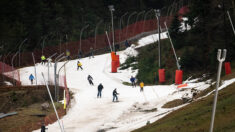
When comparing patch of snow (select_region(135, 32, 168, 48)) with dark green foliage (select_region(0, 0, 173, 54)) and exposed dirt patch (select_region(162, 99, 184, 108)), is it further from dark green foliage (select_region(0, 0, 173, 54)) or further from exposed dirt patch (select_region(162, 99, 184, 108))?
exposed dirt patch (select_region(162, 99, 184, 108))

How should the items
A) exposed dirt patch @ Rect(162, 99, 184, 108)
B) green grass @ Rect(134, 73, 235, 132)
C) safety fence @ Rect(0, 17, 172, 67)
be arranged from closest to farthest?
green grass @ Rect(134, 73, 235, 132), exposed dirt patch @ Rect(162, 99, 184, 108), safety fence @ Rect(0, 17, 172, 67)

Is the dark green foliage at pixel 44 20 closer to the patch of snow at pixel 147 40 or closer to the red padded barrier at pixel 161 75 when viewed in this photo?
the patch of snow at pixel 147 40

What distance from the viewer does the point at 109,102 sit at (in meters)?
37.8

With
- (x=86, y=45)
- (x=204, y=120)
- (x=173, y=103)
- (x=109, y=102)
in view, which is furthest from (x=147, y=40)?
(x=204, y=120)

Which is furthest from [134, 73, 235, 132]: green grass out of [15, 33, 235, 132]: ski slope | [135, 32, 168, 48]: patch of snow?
[135, 32, 168, 48]: patch of snow

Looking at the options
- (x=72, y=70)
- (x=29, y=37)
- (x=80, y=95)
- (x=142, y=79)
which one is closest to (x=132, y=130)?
(x=80, y=95)

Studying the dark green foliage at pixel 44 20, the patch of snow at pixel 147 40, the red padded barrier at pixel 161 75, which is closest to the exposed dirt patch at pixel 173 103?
the red padded barrier at pixel 161 75

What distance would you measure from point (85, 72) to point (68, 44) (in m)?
10.0

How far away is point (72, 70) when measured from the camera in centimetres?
5316

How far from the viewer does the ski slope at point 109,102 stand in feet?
98.7

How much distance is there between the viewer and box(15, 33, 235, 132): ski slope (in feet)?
98.7

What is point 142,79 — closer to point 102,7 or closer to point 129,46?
point 129,46

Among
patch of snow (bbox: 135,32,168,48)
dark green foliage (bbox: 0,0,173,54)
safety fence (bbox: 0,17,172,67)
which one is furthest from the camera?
dark green foliage (bbox: 0,0,173,54)

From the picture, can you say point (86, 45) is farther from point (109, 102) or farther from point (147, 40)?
point (109, 102)
